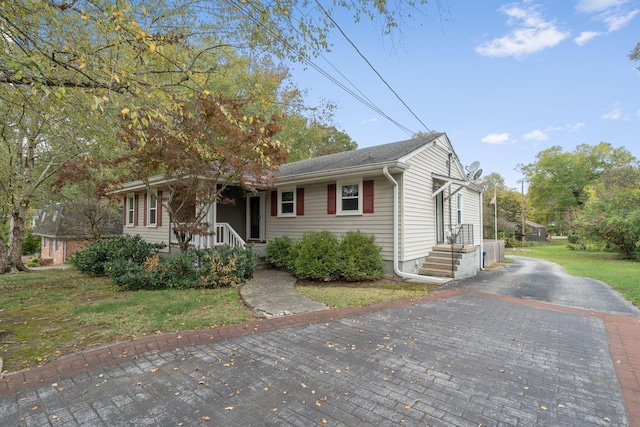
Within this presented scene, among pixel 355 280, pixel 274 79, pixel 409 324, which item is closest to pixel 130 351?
pixel 409 324

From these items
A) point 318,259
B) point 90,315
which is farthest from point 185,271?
point 318,259

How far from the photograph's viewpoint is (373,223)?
9.35m

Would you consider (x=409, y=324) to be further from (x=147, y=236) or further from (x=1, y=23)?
(x=147, y=236)

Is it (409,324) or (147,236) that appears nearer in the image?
(409,324)

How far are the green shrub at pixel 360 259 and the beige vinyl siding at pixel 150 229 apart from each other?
24.2ft

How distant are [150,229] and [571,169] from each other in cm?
5085

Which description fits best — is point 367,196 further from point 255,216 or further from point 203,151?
point 255,216

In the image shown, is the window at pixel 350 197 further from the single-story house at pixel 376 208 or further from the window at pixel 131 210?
the window at pixel 131 210

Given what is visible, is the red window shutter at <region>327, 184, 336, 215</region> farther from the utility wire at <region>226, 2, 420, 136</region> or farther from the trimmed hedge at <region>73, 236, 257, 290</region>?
the trimmed hedge at <region>73, 236, 257, 290</region>

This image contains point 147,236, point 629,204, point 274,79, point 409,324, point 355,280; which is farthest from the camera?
point 629,204

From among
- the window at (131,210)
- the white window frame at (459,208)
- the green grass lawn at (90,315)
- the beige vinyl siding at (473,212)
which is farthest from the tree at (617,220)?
the window at (131,210)

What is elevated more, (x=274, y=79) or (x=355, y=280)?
(x=274, y=79)

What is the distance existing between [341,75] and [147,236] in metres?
10.7

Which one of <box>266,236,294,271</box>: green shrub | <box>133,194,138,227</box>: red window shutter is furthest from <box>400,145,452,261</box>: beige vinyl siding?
<box>133,194,138,227</box>: red window shutter
